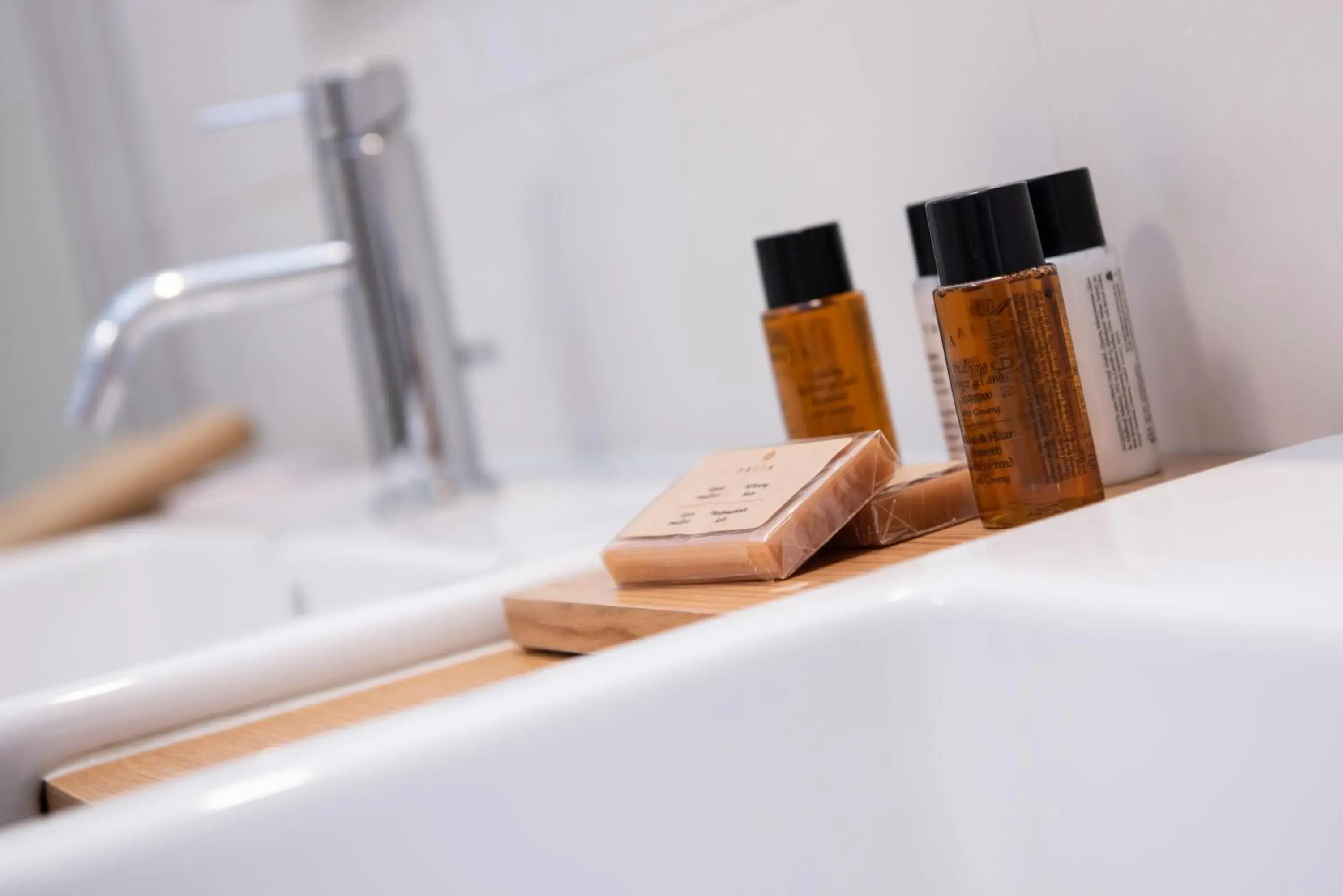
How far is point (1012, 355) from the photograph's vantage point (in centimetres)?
42

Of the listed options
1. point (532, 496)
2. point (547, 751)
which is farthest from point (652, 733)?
point (532, 496)

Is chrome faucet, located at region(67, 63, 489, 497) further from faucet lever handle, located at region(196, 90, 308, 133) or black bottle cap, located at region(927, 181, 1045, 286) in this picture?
black bottle cap, located at region(927, 181, 1045, 286)

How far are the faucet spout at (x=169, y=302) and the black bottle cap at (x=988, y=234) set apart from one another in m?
0.50

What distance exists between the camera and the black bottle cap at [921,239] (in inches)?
20.8

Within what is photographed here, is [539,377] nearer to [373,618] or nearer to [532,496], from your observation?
[532,496]

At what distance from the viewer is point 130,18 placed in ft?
4.69

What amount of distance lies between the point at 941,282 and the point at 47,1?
55.3 inches

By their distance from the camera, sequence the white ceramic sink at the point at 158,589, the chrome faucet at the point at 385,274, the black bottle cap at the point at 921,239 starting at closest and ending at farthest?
the black bottle cap at the point at 921,239, the white ceramic sink at the point at 158,589, the chrome faucet at the point at 385,274

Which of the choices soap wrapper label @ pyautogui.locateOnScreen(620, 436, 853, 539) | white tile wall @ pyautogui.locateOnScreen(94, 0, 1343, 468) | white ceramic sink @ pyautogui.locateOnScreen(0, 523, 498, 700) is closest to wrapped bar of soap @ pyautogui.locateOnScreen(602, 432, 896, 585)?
soap wrapper label @ pyautogui.locateOnScreen(620, 436, 853, 539)

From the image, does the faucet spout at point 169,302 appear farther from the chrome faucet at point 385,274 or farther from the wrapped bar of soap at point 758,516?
the wrapped bar of soap at point 758,516

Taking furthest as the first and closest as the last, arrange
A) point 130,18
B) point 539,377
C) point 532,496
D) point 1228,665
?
point 130,18 < point 539,377 < point 532,496 < point 1228,665

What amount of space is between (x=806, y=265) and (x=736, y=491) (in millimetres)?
116

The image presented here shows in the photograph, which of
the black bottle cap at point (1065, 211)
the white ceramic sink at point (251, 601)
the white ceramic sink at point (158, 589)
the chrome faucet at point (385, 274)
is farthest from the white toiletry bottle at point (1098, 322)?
the chrome faucet at point (385, 274)

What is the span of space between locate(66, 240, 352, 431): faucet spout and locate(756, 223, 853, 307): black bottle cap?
0.40 meters
